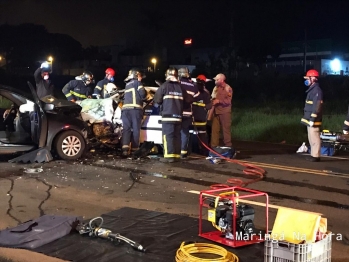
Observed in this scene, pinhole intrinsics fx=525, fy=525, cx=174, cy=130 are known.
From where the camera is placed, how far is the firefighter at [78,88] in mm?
13359

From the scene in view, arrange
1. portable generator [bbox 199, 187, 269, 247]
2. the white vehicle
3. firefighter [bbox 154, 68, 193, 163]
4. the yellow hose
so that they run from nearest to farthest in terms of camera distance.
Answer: the yellow hose, portable generator [bbox 199, 187, 269, 247], firefighter [bbox 154, 68, 193, 163], the white vehicle

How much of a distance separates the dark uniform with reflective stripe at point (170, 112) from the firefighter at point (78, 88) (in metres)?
3.11

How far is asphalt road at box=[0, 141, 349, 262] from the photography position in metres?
7.07

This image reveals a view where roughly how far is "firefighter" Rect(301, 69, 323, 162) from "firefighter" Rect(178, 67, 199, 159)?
7.96 feet

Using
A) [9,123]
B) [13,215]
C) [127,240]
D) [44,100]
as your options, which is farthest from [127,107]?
[127,240]

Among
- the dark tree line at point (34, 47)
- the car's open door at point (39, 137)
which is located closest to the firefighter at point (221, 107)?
the car's open door at point (39, 137)

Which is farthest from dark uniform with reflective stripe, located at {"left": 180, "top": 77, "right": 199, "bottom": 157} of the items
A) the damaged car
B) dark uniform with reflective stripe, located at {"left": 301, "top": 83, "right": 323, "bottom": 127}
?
dark uniform with reflective stripe, located at {"left": 301, "top": 83, "right": 323, "bottom": 127}

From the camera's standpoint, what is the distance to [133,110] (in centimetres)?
1130

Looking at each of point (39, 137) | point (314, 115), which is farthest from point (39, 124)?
point (314, 115)

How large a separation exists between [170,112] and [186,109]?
0.71m

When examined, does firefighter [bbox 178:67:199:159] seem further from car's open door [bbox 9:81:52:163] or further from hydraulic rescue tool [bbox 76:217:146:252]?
hydraulic rescue tool [bbox 76:217:146:252]

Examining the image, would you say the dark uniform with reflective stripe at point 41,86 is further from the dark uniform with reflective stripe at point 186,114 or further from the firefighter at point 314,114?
the firefighter at point 314,114

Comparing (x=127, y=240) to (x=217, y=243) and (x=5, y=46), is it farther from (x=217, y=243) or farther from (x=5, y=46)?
(x=5, y=46)

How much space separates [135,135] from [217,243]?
632 cm
